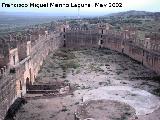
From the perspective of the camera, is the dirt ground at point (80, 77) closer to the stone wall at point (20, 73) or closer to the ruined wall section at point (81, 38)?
the stone wall at point (20, 73)

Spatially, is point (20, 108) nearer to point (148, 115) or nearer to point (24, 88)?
point (24, 88)

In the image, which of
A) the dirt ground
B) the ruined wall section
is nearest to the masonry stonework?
the ruined wall section

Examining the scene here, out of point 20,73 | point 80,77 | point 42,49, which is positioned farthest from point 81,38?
point 20,73

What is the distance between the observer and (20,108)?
2691 centimetres

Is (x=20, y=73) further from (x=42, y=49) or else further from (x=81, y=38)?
(x=81, y=38)

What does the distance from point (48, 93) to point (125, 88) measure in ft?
26.5

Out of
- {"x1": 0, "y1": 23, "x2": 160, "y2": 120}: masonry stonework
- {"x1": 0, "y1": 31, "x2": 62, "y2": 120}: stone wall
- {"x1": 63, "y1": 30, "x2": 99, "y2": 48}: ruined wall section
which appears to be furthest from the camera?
{"x1": 63, "y1": 30, "x2": 99, "y2": 48}: ruined wall section

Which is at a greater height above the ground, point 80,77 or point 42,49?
point 42,49

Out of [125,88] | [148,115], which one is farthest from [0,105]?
[125,88]

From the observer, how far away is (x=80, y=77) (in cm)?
3800

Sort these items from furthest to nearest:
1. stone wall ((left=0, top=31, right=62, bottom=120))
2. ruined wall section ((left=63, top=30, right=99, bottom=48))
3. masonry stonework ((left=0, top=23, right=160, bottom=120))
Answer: ruined wall section ((left=63, top=30, right=99, bottom=48)) < masonry stonework ((left=0, top=23, right=160, bottom=120)) < stone wall ((left=0, top=31, right=62, bottom=120))

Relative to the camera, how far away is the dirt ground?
2615 cm

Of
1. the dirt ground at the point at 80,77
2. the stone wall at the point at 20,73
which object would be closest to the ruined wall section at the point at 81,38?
the dirt ground at the point at 80,77

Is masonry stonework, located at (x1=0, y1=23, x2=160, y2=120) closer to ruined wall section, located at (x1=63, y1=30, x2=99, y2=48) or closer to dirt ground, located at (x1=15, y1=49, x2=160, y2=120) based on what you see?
ruined wall section, located at (x1=63, y1=30, x2=99, y2=48)
